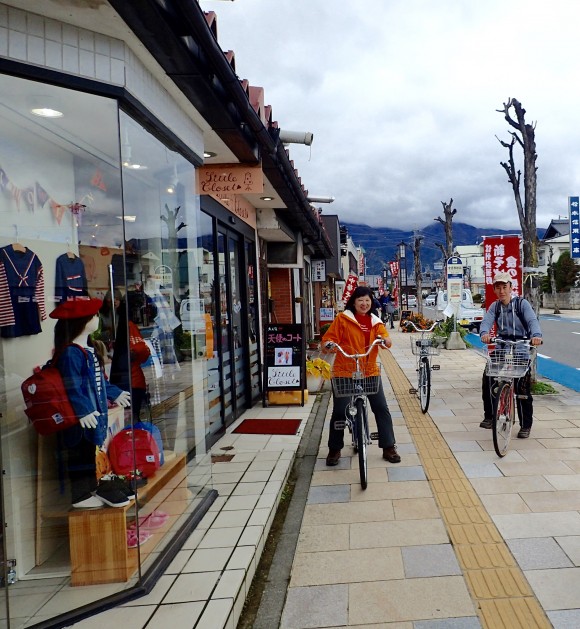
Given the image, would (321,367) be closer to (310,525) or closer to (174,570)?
(310,525)

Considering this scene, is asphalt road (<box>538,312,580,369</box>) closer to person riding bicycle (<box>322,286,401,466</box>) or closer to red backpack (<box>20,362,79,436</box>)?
person riding bicycle (<box>322,286,401,466</box>)

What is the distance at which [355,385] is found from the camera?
4879 mm

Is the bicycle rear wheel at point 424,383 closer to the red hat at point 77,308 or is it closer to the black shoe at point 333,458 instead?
the black shoe at point 333,458

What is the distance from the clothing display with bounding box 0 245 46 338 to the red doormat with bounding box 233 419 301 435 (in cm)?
406

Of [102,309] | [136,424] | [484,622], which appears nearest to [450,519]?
[484,622]

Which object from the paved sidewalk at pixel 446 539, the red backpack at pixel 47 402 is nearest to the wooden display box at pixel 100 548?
the red backpack at pixel 47 402

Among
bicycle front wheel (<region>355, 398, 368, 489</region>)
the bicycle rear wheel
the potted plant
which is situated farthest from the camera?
the potted plant

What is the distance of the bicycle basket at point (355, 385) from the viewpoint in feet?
16.0

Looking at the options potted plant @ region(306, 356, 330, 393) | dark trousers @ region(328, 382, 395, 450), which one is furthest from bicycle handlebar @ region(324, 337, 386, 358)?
potted plant @ region(306, 356, 330, 393)

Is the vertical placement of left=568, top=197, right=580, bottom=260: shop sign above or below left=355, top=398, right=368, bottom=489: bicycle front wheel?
above

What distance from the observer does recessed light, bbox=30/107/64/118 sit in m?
3.02

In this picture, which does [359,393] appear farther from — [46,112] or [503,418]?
[46,112]

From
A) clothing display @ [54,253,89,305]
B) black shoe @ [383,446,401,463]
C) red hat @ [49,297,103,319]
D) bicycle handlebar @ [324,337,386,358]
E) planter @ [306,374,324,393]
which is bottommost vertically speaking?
black shoe @ [383,446,401,463]

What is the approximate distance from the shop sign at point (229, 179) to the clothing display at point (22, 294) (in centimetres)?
275
